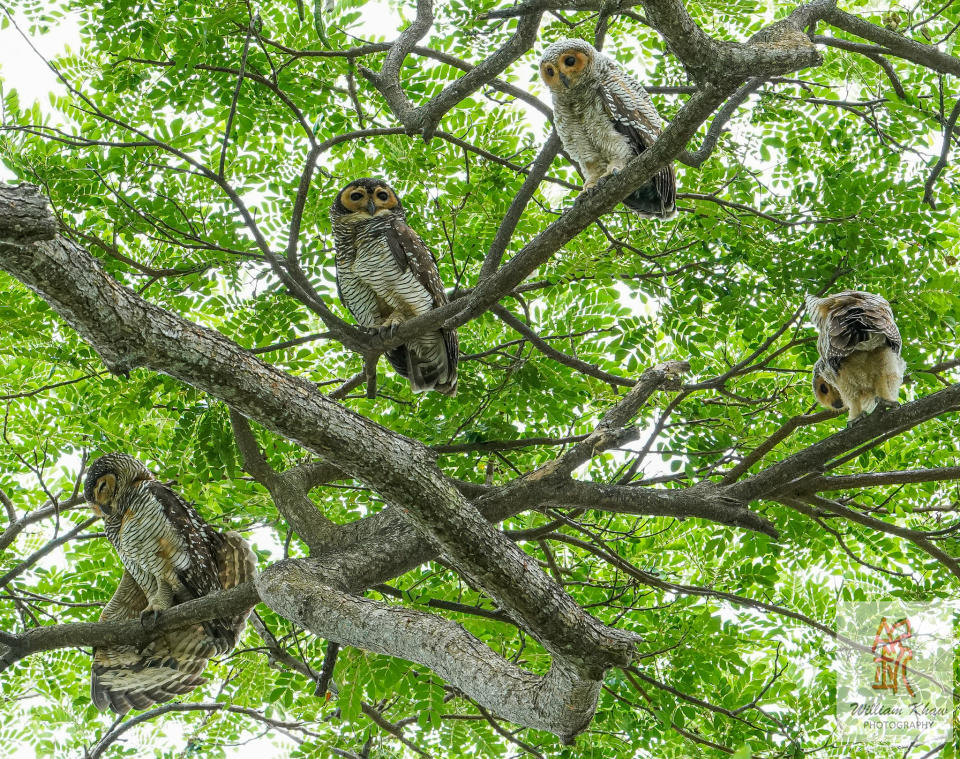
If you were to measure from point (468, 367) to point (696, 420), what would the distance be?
158 cm

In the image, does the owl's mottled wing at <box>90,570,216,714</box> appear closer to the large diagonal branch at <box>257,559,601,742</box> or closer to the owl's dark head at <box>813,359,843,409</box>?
the large diagonal branch at <box>257,559,601,742</box>

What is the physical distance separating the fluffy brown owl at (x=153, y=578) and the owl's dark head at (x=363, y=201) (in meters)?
2.03

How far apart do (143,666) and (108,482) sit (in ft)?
3.40

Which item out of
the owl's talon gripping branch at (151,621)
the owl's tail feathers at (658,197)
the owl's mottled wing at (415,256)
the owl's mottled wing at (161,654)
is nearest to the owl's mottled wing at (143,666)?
the owl's mottled wing at (161,654)

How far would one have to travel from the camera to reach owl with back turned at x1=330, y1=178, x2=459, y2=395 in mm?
5535

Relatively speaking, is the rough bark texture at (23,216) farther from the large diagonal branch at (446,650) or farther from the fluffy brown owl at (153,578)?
the fluffy brown owl at (153,578)

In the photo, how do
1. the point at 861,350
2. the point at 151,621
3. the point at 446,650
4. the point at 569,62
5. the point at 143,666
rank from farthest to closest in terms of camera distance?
1. the point at 569,62
2. the point at 143,666
3. the point at 151,621
4. the point at 861,350
5. the point at 446,650

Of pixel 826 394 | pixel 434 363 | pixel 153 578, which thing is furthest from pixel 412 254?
pixel 826 394

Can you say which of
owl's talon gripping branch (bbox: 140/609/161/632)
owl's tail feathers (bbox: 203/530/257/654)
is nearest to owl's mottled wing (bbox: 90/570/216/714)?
owl's talon gripping branch (bbox: 140/609/161/632)

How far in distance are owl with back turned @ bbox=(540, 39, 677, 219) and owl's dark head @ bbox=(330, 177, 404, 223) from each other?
1196 mm

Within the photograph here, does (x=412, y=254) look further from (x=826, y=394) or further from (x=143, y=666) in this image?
(x=143, y=666)

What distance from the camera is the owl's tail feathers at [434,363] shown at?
5465 millimetres

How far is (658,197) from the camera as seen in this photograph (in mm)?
4969

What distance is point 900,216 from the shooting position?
4.97 metres
